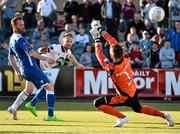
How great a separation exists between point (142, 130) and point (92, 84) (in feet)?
29.1

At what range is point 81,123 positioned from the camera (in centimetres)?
1409

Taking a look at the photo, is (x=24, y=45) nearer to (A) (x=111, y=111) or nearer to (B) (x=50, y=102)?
(B) (x=50, y=102)

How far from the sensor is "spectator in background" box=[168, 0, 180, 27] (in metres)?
24.5

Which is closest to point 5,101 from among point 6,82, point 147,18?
point 6,82

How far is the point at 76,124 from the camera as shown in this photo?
13859mm

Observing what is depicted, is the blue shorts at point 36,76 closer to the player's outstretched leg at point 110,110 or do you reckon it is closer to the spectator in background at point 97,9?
the player's outstretched leg at point 110,110

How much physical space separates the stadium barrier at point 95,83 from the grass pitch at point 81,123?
9.15 feet

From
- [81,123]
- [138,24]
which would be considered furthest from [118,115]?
[138,24]

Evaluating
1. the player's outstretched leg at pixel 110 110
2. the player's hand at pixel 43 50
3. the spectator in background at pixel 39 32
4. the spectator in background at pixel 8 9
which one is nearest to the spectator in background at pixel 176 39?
the spectator in background at pixel 39 32

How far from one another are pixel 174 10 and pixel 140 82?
14.8 feet

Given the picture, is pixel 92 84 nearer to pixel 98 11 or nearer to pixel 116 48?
pixel 98 11

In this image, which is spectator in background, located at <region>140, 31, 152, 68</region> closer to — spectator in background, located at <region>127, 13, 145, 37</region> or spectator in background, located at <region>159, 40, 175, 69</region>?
spectator in background, located at <region>159, 40, 175, 69</region>

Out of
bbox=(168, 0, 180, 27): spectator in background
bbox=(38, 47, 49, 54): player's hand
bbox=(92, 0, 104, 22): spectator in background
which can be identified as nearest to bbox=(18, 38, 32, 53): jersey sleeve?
bbox=(38, 47, 49, 54): player's hand

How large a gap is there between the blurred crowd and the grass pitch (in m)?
4.54
